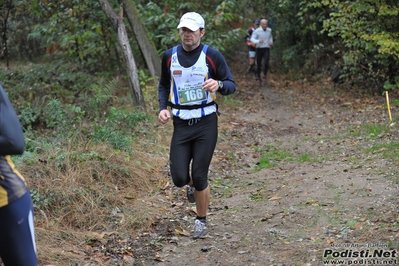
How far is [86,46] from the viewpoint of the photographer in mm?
16828

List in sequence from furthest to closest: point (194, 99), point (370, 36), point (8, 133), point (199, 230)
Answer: point (370, 36)
point (199, 230)
point (194, 99)
point (8, 133)

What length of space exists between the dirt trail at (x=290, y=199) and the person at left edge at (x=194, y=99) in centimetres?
74

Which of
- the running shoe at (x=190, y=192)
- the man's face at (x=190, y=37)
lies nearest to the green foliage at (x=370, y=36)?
the running shoe at (x=190, y=192)

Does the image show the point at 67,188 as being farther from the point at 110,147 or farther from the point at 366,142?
the point at 366,142

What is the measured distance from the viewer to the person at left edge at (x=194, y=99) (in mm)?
5672

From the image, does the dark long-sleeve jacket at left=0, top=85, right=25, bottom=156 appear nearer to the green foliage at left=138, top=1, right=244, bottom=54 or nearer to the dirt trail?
the dirt trail

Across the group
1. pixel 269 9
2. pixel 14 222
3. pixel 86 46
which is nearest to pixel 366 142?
pixel 14 222

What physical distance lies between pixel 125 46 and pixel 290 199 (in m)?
5.44

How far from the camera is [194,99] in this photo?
572cm

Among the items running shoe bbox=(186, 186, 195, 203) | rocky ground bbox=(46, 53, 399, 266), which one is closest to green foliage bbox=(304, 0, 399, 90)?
rocky ground bbox=(46, 53, 399, 266)

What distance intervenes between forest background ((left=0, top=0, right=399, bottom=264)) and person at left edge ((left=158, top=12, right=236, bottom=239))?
3.44ft

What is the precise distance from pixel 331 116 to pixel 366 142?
3.44 m

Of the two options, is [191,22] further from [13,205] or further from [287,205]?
[13,205]

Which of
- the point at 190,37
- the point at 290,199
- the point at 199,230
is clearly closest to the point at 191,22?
the point at 190,37
